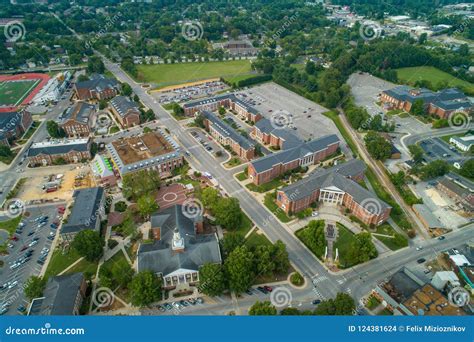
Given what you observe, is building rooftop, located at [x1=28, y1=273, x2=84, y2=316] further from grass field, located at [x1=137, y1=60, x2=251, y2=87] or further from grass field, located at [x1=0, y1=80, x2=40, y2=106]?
grass field, located at [x1=137, y1=60, x2=251, y2=87]

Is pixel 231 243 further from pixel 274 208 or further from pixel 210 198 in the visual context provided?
pixel 274 208

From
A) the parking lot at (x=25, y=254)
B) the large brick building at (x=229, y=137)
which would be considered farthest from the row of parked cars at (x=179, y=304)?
the large brick building at (x=229, y=137)

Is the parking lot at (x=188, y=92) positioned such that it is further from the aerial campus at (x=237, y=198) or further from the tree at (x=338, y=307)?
the tree at (x=338, y=307)

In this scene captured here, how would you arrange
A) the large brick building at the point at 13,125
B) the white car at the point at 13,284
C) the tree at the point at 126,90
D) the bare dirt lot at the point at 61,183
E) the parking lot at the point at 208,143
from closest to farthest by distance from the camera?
the white car at the point at 13,284 → the bare dirt lot at the point at 61,183 → the parking lot at the point at 208,143 → the large brick building at the point at 13,125 → the tree at the point at 126,90

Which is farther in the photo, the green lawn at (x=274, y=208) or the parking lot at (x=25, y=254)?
the green lawn at (x=274, y=208)

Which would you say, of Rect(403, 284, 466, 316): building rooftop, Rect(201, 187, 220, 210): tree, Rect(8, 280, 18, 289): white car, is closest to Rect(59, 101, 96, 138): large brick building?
Rect(201, 187, 220, 210): tree

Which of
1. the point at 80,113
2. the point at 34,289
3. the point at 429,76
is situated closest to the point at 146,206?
the point at 34,289

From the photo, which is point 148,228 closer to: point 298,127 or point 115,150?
point 115,150

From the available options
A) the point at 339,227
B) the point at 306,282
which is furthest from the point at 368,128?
the point at 306,282
